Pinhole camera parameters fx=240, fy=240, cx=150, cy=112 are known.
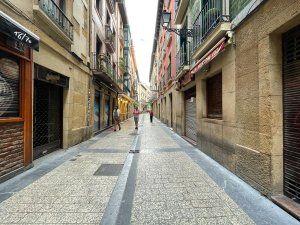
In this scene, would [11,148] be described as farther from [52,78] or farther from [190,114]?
[190,114]

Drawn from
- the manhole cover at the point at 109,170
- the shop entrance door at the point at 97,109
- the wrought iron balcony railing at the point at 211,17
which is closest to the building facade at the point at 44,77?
the shop entrance door at the point at 97,109

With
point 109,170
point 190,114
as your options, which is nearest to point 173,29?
point 190,114

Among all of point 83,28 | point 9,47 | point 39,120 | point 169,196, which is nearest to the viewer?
point 169,196

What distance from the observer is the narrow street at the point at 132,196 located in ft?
11.3

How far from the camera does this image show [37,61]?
675 cm

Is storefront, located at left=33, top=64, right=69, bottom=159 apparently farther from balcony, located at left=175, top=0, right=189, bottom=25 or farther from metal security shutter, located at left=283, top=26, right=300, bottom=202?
balcony, located at left=175, top=0, right=189, bottom=25

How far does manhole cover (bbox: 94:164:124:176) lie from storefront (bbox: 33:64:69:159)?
2.37 m

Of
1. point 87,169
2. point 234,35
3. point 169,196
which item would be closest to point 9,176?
point 87,169

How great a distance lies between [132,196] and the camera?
434 centimetres

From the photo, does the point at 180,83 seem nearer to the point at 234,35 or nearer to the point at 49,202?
the point at 234,35

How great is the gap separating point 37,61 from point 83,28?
5609mm

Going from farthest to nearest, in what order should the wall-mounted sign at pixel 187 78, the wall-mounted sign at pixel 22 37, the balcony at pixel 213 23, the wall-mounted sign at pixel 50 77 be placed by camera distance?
1. the wall-mounted sign at pixel 187 78
2. the wall-mounted sign at pixel 50 77
3. the balcony at pixel 213 23
4. the wall-mounted sign at pixel 22 37

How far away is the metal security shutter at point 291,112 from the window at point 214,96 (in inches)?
129

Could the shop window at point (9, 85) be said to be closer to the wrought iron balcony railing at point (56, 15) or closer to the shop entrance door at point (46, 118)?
the shop entrance door at point (46, 118)
